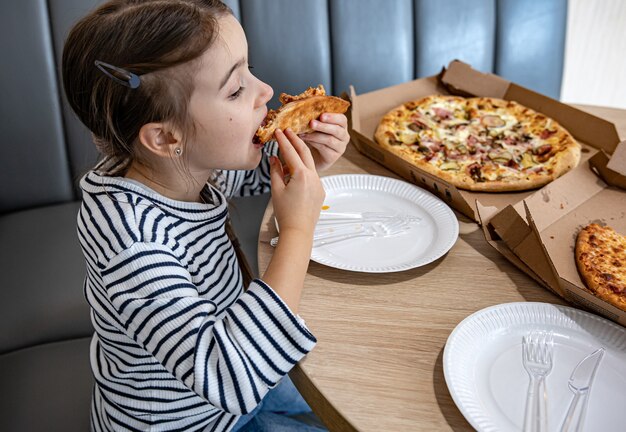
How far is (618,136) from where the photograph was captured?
4.75ft

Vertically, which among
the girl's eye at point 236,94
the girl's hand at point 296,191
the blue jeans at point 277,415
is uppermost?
the girl's eye at point 236,94

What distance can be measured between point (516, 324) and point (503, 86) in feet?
3.24

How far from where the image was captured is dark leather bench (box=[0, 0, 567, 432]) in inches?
54.2

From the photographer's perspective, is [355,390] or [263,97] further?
[263,97]

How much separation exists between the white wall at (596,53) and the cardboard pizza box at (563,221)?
193cm

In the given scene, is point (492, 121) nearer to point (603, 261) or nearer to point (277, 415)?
point (603, 261)

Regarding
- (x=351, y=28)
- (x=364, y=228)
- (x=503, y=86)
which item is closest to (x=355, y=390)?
(x=364, y=228)

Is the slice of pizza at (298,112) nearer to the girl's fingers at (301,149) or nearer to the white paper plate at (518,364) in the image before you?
the girl's fingers at (301,149)

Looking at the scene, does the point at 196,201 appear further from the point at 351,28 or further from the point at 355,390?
the point at 351,28

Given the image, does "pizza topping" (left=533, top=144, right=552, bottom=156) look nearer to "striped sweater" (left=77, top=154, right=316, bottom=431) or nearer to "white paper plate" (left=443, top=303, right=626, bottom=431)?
"white paper plate" (left=443, top=303, right=626, bottom=431)

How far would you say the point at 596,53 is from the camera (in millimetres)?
3020

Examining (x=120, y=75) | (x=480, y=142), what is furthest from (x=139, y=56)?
(x=480, y=142)

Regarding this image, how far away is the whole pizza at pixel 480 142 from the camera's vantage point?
1.40 meters

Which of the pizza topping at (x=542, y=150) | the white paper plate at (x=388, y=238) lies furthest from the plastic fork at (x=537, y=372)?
the pizza topping at (x=542, y=150)
